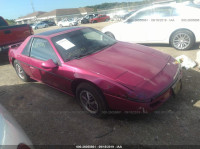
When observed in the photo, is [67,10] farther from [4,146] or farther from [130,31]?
[4,146]

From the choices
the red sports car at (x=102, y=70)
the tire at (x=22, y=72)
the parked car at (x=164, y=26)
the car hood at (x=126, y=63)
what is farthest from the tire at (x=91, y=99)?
the parked car at (x=164, y=26)

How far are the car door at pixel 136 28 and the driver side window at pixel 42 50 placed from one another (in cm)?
375

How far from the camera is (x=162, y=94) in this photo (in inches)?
86.7

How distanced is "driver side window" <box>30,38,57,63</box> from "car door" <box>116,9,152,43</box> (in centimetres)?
375

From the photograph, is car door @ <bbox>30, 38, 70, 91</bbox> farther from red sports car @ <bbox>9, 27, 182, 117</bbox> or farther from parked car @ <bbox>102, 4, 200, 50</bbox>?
parked car @ <bbox>102, 4, 200, 50</bbox>

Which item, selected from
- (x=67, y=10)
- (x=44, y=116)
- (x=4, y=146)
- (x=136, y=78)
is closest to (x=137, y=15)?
(x=136, y=78)

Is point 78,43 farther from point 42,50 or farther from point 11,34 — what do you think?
point 11,34

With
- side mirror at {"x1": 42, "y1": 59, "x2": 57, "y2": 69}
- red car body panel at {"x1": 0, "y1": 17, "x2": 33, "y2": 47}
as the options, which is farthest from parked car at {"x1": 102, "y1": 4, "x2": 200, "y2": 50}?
side mirror at {"x1": 42, "y1": 59, "x2": 57, "y2": 69}

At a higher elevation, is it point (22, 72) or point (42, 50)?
point (42, 50)

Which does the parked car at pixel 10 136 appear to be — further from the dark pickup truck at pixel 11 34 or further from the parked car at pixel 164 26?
the dark pickup truck at pixel 11 34

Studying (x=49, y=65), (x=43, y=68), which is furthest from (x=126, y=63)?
(x=43, y=68)

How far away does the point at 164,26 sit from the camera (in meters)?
5.47

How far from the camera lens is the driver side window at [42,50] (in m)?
2.99

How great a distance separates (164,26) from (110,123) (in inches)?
172
